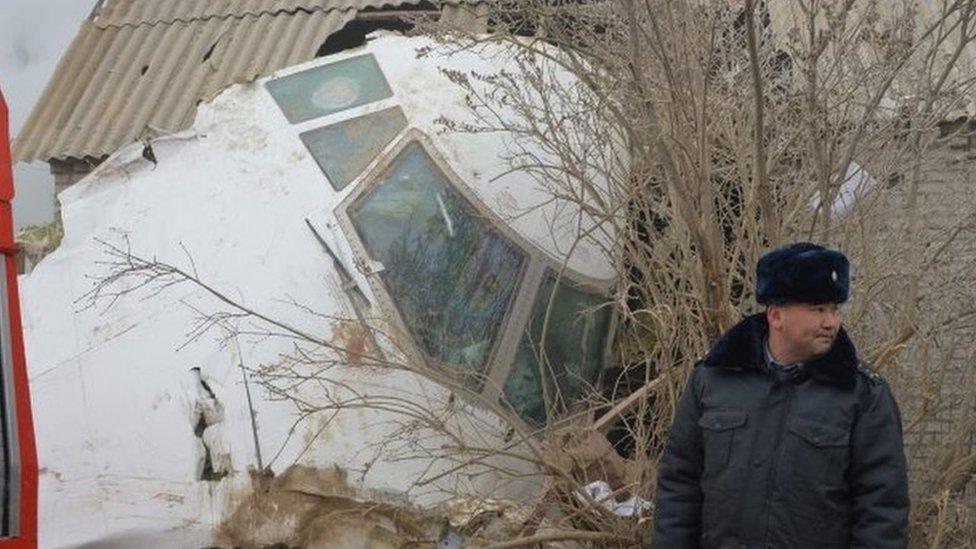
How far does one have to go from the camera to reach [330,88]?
6.07m

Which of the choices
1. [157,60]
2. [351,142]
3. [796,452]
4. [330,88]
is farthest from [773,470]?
[157,60]

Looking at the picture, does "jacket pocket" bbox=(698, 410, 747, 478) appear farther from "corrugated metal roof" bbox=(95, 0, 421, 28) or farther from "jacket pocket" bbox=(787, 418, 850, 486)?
"corrugated metal roof" bbox=(95, 0, 421, 28)

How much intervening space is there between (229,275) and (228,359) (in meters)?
0.32

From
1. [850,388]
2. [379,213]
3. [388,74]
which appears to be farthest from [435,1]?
[850,388]

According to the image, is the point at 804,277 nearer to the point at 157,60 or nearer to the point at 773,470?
the point at 773,470

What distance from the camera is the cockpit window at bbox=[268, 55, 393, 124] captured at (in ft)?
19.6

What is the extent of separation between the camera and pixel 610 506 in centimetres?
479

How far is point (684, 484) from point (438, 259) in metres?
2.19

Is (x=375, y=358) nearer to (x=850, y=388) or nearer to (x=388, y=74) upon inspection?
(x=388, y=74)

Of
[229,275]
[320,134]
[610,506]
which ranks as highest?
[320,134]

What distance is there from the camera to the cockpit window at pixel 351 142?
18.8ft

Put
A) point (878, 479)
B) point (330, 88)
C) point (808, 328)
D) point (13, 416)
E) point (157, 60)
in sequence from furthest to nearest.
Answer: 1. point (157, 60)
2. point (330, 88)
3. point (13, 416)
4. point (808, 328)
5. point (878, 479)

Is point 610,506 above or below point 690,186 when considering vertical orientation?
below

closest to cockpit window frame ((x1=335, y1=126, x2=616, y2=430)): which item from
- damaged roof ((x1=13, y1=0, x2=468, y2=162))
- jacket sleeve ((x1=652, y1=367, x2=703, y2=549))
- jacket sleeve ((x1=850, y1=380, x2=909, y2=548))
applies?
jacket sleeve ((x1=652, y1=367, x2=703, y2=549))
